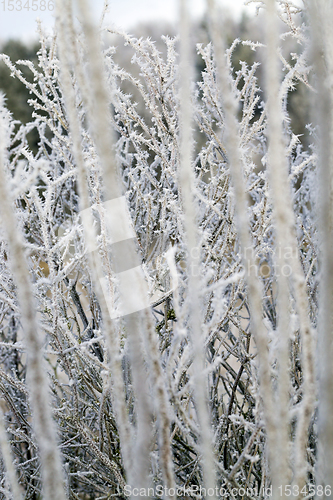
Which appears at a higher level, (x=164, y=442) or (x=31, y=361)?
(x=31, y=361)

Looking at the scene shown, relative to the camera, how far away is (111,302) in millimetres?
1055

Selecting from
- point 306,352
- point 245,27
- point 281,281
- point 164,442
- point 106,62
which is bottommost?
point 164,442

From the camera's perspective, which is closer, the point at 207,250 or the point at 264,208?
the point at 264,208

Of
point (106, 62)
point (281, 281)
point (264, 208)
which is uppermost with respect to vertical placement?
point (106, 62)

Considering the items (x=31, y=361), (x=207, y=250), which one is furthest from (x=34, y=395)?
(x=207, y=250)

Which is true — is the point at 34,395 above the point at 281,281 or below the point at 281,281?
below

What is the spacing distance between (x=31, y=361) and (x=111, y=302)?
0.49 m

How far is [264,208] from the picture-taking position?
1.18 metres

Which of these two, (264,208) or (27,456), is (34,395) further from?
(27,456)

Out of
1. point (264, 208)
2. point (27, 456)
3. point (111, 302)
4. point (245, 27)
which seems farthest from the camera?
point (245, 27)

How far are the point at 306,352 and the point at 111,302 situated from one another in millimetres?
586

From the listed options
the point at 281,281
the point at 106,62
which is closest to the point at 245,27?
the point at 106,62

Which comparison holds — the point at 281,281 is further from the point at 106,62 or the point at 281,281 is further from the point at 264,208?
the point at 106,62

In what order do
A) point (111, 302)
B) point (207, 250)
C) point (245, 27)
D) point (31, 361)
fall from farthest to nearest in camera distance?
1. point (245, 27)
2. point (207, 250)
3. point (111, 302)
4. point (31, 361)
